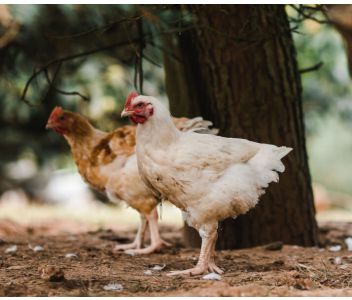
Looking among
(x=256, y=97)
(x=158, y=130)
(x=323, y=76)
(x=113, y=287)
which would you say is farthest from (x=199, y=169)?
(x=323, y=76)

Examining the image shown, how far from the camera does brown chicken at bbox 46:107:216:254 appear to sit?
15.3 feet

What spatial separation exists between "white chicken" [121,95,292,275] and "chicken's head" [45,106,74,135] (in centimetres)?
148

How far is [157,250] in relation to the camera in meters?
4.79

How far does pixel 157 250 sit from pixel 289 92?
5.51 ft

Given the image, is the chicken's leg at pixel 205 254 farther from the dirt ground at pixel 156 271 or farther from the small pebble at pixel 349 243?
the small pebble at pixel 349 243

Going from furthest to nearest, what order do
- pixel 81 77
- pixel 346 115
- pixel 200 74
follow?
pixel 346 115 → pixel 81 77 → pixel 200 74

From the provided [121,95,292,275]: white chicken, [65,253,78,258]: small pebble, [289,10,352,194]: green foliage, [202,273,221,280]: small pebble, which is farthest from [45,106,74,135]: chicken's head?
[289,10,352,194]: green foliage

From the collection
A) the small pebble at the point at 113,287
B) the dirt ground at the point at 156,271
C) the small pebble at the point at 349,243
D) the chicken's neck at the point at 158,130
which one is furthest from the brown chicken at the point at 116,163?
the small pebble at the point at 349,243

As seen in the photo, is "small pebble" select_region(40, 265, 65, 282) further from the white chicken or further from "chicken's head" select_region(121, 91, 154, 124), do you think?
"chicken's head" select_region(121, 91, 154, 124)

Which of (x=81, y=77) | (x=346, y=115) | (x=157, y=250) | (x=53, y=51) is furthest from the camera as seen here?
(x=346, y=115)

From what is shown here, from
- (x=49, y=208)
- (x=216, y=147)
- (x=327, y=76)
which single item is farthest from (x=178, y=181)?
(x=49, y=208)

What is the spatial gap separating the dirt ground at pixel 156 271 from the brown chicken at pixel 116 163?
283mm

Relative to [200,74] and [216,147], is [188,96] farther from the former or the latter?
[216,147]

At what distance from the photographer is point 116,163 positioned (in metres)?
4.90
